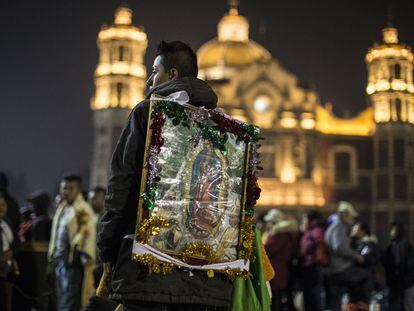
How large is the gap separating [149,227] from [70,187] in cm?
407

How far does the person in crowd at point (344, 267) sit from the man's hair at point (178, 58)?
18.2 feet

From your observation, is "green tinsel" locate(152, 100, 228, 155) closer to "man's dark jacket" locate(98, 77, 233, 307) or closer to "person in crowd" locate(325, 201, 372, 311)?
"man's dark jacket" locate(98, 77, 233, 307)

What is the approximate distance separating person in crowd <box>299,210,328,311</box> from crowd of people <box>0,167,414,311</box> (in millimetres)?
12

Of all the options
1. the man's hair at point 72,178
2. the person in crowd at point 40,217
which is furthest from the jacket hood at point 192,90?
the person in crowd at point 40,217

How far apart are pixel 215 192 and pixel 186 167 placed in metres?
0.18

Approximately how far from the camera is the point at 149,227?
3.10m

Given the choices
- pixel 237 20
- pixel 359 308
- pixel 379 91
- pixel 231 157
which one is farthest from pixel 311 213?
pixel 237 20

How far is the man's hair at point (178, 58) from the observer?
3451 mm

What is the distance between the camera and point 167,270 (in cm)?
311

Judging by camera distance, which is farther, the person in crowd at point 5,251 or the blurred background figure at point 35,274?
the blurred background figure at point 35,274

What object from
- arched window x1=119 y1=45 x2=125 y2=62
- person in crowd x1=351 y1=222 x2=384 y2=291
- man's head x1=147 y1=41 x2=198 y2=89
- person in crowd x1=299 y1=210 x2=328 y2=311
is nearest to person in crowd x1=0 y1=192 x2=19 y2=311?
man's head x1=147 y1=41 x2=198 y2=89

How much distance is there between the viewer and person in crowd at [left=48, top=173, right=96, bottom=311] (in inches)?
270

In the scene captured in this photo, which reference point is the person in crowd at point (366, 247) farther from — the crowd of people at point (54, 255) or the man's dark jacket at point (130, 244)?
the man's dark jacket at point (130, 244)

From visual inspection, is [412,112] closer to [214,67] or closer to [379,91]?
[379,91]
